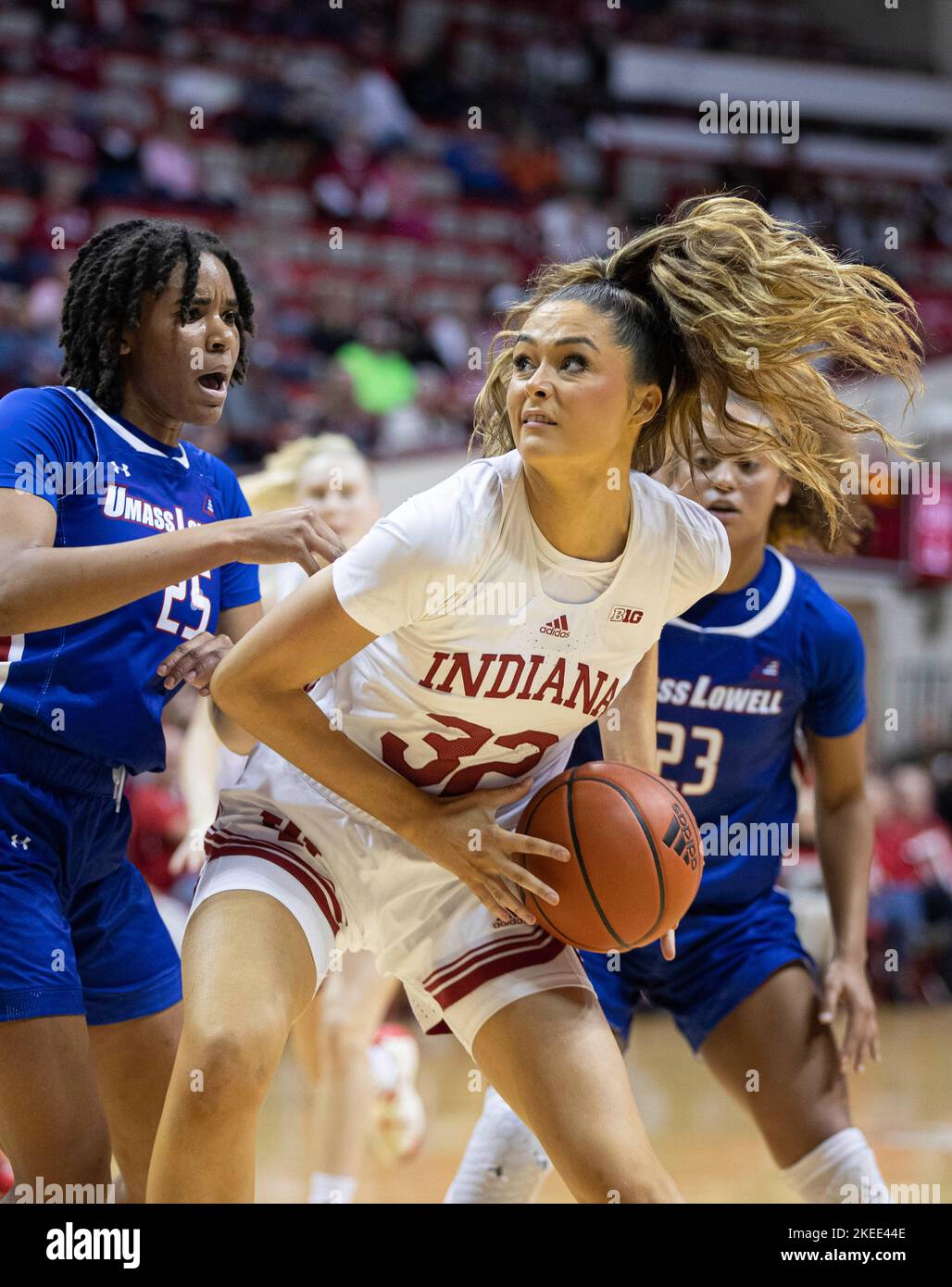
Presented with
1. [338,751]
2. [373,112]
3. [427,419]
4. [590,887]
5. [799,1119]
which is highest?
[373,112]

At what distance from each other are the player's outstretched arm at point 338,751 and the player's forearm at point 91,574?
17cm

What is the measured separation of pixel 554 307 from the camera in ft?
9.50

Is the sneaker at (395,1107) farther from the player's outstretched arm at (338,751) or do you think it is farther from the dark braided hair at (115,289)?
the dark braided hair at (115,289)

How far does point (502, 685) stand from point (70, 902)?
3.14 feet

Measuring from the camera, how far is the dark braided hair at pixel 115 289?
9.96 ft

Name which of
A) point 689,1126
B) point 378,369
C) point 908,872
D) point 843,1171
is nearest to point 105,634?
point 843,1171


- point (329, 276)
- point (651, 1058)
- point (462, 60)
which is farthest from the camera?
point (462, 60)

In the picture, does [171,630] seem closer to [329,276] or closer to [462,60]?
[329,276]

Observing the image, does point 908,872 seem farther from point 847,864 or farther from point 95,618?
point 95,618

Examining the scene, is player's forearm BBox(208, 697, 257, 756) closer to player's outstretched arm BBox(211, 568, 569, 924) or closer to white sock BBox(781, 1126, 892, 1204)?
player's outstretched arm BBox(211, 568, 569, 924)

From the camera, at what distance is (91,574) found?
2.66 m

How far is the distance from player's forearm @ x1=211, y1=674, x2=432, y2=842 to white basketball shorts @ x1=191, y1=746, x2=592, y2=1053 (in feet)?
0.49

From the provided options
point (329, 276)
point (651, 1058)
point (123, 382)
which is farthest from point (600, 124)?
point (123, 382)
